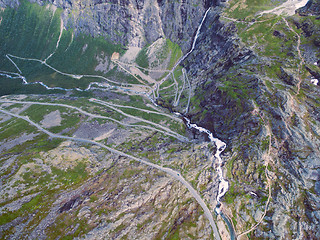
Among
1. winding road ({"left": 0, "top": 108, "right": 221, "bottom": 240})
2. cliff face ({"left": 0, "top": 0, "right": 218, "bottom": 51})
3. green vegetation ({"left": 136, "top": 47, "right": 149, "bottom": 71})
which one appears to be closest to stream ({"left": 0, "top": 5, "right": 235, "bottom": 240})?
winding road ({"left": 0, "top": 108, "right": 221, "bottom": 240})

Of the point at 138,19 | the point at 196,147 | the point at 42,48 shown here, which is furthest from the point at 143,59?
the point at 196,147

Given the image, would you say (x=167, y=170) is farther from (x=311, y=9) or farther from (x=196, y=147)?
(x=311, y=9)

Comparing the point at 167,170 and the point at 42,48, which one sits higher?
the point at 42,48

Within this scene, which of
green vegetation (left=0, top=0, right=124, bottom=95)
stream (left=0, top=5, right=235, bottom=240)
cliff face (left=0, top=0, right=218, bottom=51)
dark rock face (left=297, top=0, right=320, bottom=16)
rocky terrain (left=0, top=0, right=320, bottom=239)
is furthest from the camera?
green vegetation (left=0, top=0, right=124, bottom=95)

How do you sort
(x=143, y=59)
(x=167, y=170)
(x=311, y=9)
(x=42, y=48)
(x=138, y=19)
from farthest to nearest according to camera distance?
1. (x=42, y=48)
2. (x=143, y=59)
3. (x=138, y=19)
4. (x=311, y=9)
5. (x=167, y=170)

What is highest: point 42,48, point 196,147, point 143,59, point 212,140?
point 42,48

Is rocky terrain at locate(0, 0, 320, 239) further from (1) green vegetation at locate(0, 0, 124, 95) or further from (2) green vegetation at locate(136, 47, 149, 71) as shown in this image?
(1) green vegetation at locate(0, 0, 124, 95)

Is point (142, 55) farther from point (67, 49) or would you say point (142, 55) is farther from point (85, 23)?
point (67, 49)

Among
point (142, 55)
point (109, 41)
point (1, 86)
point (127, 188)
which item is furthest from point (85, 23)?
point (127, 188)

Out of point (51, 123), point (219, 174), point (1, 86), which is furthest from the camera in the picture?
point (1, 86)
